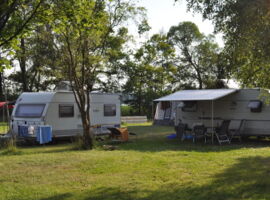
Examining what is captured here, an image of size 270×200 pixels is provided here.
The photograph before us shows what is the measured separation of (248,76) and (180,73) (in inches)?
1115

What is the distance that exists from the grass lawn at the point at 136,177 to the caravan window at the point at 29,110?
4190 mm

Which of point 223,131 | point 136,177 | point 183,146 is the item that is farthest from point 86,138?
point 223,131

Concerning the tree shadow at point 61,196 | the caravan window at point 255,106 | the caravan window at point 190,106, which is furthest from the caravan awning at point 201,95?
the tree shadow at point 61,196

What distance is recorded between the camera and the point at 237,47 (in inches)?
287

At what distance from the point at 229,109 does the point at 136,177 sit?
902 cm

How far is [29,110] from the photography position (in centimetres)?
1412

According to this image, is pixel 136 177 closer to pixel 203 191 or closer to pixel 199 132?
pixel 203 191

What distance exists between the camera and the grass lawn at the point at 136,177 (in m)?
5.54

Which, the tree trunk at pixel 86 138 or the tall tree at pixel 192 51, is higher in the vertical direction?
the tall tree at pixel 192 51

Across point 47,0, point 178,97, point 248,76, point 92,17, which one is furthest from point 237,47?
point 178,97

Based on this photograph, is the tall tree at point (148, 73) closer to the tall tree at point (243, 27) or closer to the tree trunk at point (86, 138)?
the tree trunk at point (86, 138)

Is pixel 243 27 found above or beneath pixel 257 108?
above

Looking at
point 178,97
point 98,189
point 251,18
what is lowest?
point 98,189

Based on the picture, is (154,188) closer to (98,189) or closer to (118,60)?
(98,189)
